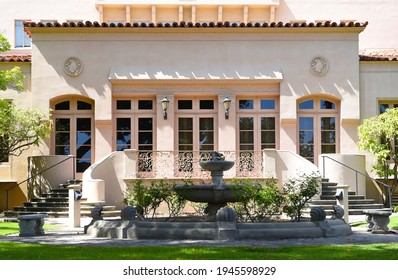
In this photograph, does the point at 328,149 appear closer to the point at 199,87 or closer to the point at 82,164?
the point at 199,87

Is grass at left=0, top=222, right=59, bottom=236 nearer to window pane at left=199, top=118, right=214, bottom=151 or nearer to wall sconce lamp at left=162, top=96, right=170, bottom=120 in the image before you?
wall sconce lamp at left=162, top=96, right=170, bottom=120

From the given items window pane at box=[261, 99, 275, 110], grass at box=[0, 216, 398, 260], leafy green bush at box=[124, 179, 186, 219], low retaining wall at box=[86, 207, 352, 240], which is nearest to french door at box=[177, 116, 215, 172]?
window pane at box=[261, 99, 275, 110]

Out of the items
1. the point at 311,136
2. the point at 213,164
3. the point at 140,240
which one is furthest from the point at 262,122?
the point at 140,240

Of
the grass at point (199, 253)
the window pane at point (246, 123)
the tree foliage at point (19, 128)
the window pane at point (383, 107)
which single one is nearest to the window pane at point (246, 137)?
the window pane at point (246, 123)

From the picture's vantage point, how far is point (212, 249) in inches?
480

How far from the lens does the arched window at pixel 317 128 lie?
27.0 meters

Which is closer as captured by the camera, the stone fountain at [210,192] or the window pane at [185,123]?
the stone fountain at [210,192]

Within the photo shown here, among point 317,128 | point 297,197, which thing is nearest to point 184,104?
point 317,128

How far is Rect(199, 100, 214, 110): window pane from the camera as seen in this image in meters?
27.0

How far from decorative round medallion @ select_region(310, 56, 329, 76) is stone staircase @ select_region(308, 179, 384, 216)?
4777mm

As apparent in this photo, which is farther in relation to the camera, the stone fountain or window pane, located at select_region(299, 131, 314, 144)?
window pane, located at select_region(299, 131, 314, 144)

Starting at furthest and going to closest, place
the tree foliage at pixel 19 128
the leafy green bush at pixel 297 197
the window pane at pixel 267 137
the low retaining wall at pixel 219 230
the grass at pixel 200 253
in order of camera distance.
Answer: the window pane at pixel 267 137, the tree foliage at pixel 19 128, the leafy green bush at pixel 297 197, the low retaining wall at pixel 219 230, the grass at pixel 200 253

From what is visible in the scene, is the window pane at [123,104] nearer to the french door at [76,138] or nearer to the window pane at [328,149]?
the french door at [76,138]

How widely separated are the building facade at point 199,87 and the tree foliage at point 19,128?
1.34m
